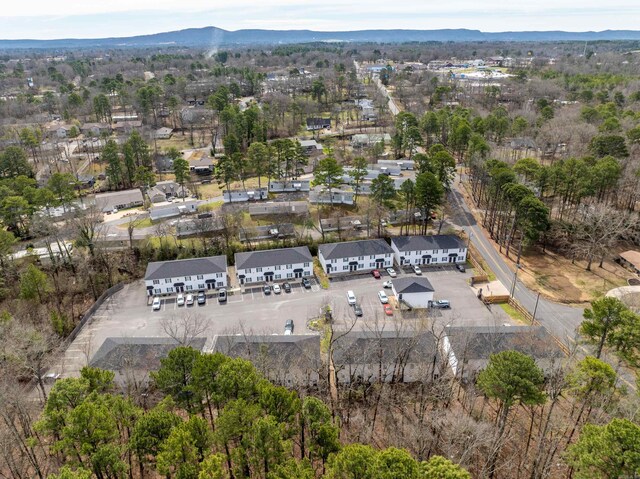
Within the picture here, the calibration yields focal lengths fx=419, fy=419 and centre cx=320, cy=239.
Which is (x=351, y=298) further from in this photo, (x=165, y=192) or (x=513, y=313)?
(x=165, y=192)

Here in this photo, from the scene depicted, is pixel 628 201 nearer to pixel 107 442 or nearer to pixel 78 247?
pixel 107 442

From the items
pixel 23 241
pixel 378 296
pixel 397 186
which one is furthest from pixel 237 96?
pixel 378 296

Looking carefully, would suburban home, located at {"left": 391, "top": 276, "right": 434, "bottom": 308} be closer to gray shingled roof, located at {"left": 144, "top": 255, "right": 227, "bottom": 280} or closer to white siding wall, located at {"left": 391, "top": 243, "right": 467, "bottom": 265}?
white siding wall, located at {"left": 391, "top": 243, "right": 467, "bottom": 265}

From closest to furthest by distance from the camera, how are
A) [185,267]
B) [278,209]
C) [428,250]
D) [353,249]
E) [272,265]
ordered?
[185,267], [272,265], [353,249], [428,250], [278,209]

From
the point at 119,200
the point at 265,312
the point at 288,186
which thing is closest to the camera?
the point at 265,312

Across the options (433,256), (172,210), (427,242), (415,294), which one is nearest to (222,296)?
(415,294)
